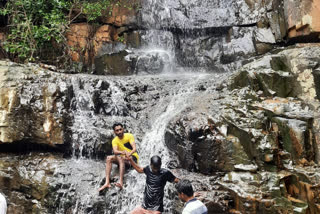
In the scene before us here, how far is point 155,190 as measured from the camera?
403 cm

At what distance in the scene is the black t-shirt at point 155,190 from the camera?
13.2ft

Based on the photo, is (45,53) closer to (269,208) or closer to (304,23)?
(304,23)

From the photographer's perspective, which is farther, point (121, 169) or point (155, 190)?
point (121, 169)

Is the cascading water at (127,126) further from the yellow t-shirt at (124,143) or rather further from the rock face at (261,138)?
the rock face at (261,138)

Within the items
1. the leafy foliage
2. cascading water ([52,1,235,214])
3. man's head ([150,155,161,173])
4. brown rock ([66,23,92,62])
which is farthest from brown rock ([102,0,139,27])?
man's head ([150,155,161,173])

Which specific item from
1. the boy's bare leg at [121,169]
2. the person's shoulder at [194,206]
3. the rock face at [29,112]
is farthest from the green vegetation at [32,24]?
the person's shoulder at [194,206]

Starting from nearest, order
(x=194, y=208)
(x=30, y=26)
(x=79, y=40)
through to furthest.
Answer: (x=194, y=208) < (x=30, y=26) < (x=79, y=40)

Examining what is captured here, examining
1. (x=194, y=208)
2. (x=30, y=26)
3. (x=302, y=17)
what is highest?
(x=30, y=26)

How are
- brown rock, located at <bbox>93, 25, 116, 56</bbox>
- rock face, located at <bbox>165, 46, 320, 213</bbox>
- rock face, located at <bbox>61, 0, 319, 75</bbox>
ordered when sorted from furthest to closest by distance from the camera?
1. brown rock, located at <bbox>93, 25, 116, 56</bbox>
2. rock face, located at <bbox>61, 0, 319, 75</bbox>
3. rock face, located at <bbox>165, 46, 320, 213</bbox>

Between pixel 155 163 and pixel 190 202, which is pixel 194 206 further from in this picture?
pixel 155 163

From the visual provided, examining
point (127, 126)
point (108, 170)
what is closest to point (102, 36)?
point (127, 126)

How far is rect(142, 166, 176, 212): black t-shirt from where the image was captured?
13.2 feet

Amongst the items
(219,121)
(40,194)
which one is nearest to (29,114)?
(40,194)

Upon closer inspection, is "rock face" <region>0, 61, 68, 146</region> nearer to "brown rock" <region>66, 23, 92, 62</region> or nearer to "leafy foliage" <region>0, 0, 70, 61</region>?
"leafy foliage" <region>0, 0, 70, 61</region>
